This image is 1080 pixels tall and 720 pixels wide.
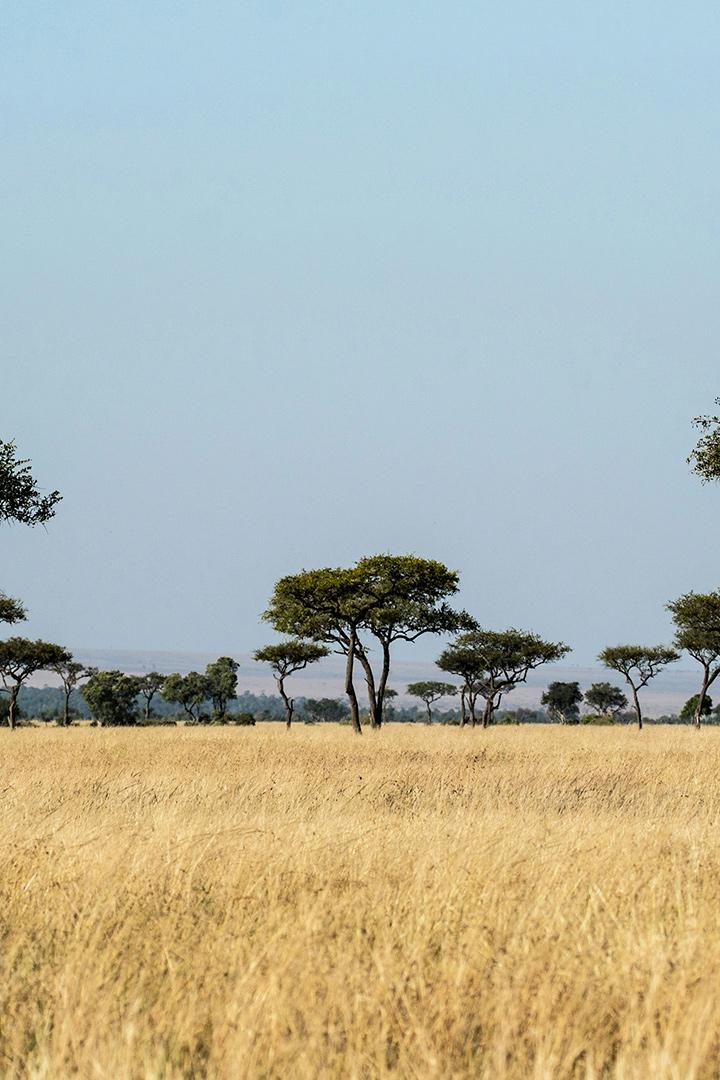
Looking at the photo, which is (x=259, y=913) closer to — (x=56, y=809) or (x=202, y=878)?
(x=202, y=878)

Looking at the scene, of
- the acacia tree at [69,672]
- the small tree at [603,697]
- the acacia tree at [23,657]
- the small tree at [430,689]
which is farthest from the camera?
the small tree at [430,689]

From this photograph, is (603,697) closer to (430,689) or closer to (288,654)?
(430,689)

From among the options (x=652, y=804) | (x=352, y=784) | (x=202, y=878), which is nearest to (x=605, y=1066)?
(x=202, y=878)

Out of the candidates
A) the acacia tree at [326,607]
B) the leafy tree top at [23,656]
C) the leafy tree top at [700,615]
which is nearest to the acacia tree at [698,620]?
the leafy tree top at [700,615]

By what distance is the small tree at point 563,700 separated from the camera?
124 m

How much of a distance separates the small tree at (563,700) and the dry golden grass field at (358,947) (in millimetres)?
112263

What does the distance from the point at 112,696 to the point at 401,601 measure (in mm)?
64093

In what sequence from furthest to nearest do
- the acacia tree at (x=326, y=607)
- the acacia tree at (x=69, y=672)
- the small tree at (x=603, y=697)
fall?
the small tree at (x=603, y=697) < the acacia tree at (x=69, y=672) < the acacia tree at (x=326, y=607)

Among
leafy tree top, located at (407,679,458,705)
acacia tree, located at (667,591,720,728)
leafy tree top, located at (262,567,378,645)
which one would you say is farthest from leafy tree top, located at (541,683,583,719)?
leafy tree top, located at (262,567,378,645)

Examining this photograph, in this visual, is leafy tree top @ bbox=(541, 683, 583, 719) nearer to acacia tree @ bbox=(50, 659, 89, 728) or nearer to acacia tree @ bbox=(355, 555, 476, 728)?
acacia tree @ bbox=(50, 659, 89, 728)

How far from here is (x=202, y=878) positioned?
28.5 ft

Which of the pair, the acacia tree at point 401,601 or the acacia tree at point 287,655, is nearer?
the acacia tree at point 401,601

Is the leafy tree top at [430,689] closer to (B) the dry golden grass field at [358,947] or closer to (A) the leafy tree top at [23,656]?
(A) the leafy tree top at [23,656]

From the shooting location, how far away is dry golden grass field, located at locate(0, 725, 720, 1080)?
5070mm
